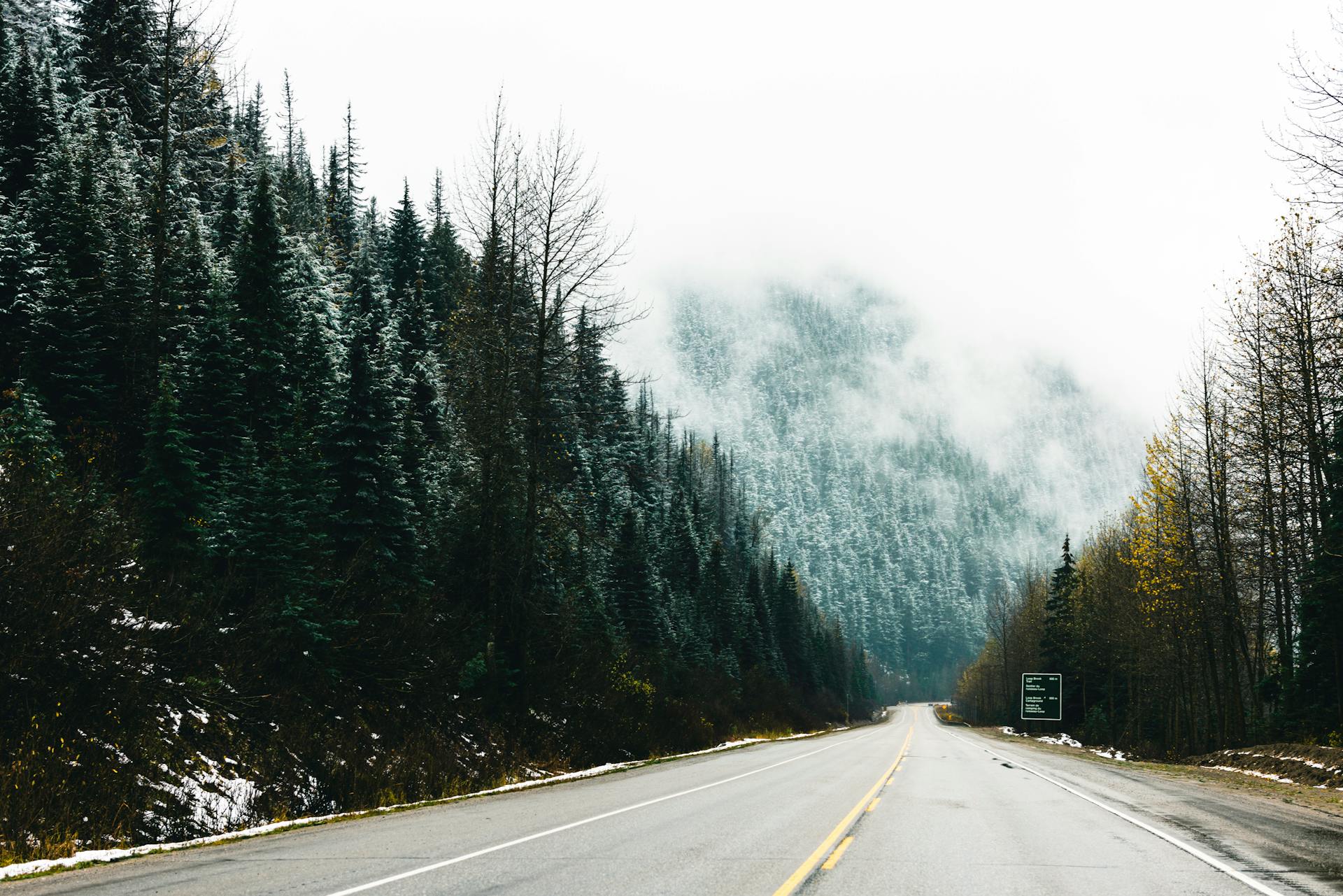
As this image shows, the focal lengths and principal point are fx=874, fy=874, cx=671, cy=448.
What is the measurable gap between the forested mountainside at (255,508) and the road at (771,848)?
220 centimetres

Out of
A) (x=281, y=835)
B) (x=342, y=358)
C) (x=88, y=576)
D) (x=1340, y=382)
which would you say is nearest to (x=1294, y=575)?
(x=1340, y=382)

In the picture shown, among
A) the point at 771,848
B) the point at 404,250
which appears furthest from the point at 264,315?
the point at 404,250

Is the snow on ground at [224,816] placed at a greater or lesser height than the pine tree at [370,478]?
lesser

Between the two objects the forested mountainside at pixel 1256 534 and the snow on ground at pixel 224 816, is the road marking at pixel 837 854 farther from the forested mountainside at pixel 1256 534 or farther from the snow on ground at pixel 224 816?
the forested mountainside at pixel 1256 534

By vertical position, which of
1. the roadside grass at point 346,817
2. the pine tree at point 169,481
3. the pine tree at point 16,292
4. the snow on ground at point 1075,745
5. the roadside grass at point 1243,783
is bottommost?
the snow on ground at point 1075,745

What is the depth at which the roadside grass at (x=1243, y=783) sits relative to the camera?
16797mm

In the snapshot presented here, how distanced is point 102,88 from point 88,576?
4973cm

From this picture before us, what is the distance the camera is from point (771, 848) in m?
9.92

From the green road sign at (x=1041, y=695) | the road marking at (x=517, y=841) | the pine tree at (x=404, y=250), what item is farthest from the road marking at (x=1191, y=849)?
the pine tree at (x=404, y=250)

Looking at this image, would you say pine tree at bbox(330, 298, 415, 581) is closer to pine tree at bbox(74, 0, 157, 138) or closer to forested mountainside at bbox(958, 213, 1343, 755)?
pine tree at bbox(74, 0, 157, 138)

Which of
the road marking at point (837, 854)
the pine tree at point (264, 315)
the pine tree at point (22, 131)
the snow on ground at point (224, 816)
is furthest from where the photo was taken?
the pine tree at point (22, 131)

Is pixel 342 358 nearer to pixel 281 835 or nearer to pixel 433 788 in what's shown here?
pixel 433 788

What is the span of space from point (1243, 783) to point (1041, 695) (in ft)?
132

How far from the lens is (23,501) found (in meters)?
12.5
